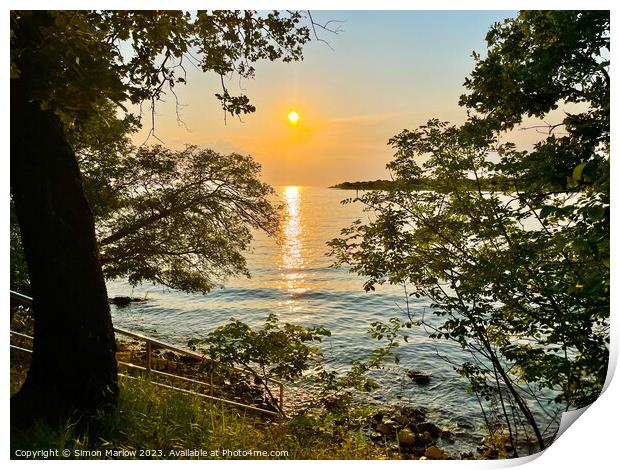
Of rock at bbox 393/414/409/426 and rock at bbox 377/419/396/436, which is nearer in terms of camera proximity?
rock at bbox 377/419/396/436

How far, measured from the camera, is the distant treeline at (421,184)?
4.17 metres

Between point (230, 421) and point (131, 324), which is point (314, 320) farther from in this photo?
point (230, 421)

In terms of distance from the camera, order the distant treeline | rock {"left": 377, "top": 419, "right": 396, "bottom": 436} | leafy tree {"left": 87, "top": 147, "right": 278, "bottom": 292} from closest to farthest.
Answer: the distant treeline → rock {"left": 377, "top": 419, "right": 396, "bottom": 436} → leafy tree {"left": 87, "top": 147, "right": 278, "bottom": 292}

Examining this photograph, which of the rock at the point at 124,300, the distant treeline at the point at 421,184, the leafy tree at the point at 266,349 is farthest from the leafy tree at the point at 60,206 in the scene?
the rock at the point at 124,300

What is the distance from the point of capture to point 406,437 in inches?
224

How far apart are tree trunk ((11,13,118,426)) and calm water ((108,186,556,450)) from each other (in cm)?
323

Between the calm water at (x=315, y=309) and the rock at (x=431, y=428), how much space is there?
29 centimetres

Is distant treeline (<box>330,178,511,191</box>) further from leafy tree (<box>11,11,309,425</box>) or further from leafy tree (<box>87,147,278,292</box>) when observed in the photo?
leafy tree (<box>11,11,309,425</box>)

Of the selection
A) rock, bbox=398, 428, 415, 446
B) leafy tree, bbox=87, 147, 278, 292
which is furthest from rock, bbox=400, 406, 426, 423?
leafy tree, bbox=87, 147, 278, 292

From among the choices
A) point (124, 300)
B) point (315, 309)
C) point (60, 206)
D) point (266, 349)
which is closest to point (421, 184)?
point (266, 349)

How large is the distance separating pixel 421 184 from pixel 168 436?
12.1 ft

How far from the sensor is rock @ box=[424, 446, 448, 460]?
506 cm

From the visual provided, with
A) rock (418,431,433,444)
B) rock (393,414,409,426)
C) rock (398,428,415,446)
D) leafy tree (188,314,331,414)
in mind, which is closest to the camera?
leafy tree (188,314,331,414)
